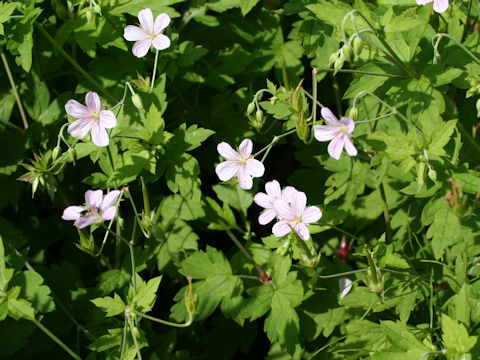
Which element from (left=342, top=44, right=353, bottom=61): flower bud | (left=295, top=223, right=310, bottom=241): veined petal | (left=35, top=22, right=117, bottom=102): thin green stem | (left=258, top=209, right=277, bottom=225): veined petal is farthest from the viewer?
(left=35, top=22, right=117, bottom=102): thin green stem

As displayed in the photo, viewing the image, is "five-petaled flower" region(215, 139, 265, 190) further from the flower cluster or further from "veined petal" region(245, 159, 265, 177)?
the flower cluster

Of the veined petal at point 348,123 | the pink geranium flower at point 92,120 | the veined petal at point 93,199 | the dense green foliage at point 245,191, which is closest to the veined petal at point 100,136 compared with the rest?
the pink geranium flower at point 92,120

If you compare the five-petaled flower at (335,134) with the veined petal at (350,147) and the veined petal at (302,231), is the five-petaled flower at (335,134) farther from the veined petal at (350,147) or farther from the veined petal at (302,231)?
the veined petal at (302,231)

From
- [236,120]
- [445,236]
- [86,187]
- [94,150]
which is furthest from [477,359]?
[86,187]

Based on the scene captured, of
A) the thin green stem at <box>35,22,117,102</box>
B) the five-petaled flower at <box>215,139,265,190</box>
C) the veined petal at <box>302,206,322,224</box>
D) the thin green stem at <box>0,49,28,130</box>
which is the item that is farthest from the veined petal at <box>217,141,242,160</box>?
the thin green stem at <box>0,49,28,130</box>

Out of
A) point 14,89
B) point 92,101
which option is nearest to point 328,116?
point 92,101

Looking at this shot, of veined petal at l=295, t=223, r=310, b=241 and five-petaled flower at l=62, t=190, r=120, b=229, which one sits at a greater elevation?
five-petaled flower at l=62, t=190, r=120, b=229

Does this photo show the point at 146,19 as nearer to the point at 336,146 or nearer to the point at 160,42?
the point at 160,42
